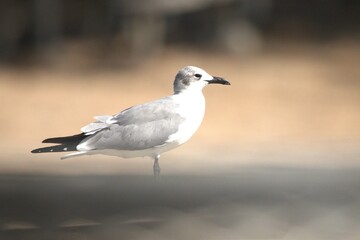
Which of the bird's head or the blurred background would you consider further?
the bird's head

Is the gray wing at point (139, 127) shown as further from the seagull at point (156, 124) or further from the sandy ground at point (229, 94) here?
the sandy ground at point (229, 94)

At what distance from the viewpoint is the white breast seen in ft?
5.41

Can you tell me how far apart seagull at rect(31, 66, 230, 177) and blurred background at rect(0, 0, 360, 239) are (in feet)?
0.17

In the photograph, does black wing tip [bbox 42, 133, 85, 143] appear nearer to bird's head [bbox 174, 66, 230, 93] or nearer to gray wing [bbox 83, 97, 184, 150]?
gray wing [bbox 83, 97, 184, 150]

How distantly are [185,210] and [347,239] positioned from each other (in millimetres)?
244

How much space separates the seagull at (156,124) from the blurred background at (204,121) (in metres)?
0.05

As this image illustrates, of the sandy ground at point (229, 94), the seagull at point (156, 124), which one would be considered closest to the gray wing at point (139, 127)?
the seagull at point (156, 124)

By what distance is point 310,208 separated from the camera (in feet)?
4.25

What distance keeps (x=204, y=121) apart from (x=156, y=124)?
20.8 ft

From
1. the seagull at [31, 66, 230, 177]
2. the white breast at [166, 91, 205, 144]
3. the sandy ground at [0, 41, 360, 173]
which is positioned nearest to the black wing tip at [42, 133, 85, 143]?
the seagull at [31, 66, 230, 177]

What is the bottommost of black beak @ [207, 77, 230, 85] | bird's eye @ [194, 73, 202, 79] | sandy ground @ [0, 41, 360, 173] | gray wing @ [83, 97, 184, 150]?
gray wing @ [83, 97, 184, 150]

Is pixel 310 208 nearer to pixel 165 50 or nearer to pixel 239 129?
pixel 239 129

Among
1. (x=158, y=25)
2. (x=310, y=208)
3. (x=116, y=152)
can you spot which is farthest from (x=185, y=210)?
(x=158, y=25)

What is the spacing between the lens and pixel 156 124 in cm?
172
